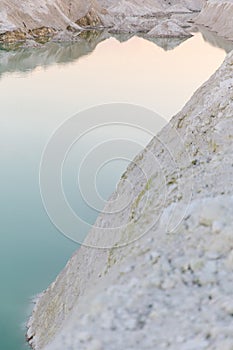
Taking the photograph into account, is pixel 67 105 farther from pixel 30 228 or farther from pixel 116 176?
pixel 30 228

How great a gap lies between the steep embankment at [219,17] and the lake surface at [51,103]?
377cm

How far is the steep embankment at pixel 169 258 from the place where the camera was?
404 centimetres

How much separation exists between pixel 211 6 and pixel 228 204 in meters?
75.7

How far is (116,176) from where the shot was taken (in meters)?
17.2

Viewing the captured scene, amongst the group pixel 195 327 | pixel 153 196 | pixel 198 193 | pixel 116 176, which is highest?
pixel 116 176

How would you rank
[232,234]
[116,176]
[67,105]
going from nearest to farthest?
[232,234]
[116,176]
[67,105]

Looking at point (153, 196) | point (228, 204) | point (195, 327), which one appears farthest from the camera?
point (153, 196)

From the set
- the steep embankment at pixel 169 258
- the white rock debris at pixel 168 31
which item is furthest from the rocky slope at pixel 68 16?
the steep embankment at pixel 169 258

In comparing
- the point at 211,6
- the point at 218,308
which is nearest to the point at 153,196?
the point at 218,308

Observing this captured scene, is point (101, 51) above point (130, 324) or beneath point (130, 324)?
above

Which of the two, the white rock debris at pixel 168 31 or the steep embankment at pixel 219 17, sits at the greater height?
the steep embankment at pixel 219 17

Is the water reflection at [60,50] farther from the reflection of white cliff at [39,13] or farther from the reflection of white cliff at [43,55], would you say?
the reflection of white cliff at [39,13]

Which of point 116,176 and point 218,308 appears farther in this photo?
point 116,176

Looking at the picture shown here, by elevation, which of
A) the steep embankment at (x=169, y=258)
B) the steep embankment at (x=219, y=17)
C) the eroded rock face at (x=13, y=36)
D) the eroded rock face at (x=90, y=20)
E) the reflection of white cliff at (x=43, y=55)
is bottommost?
the steep embankment at (x=169, y=258)
